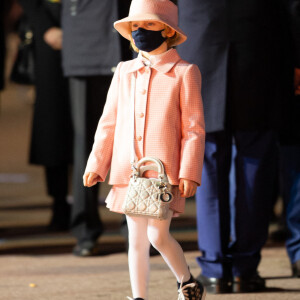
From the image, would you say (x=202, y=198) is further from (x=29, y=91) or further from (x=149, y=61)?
(x=29, y=91)

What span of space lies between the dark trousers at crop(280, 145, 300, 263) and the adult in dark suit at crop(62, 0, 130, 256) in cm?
106

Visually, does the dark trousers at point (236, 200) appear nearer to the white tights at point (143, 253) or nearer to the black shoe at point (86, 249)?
the white tights at point (143, 253)

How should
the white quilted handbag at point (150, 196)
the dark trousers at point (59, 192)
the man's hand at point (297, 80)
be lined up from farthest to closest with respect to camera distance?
the dark trousers at point (59, 192), the man's hand at point (297, 80), the white quilted handbag at point (150, 196)

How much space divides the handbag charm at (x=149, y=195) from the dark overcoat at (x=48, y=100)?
2.43 metres

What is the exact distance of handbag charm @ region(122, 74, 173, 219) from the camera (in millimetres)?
2596

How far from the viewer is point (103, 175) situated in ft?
9.05

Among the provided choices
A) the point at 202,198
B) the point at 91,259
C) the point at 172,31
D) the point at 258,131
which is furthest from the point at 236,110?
the point at 91,259

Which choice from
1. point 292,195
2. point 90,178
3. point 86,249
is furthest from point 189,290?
point 86,249

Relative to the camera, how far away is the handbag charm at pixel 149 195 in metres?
2.60

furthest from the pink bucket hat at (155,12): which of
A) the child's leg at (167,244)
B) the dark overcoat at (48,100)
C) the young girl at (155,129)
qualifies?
the dark overcoat at (48,100)

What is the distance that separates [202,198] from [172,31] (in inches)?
37.1

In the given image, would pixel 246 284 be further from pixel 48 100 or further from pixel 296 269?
pixel 48 100

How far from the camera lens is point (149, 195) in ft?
8.54

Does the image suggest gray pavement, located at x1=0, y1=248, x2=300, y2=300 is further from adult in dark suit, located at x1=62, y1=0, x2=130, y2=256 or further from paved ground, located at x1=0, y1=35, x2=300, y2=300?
adult in dark suit, located at x1=62, y1=0, x2=130, y2=256
